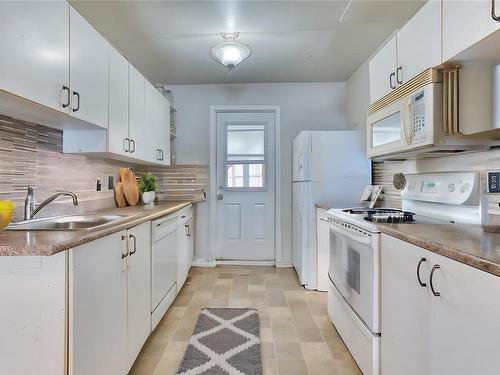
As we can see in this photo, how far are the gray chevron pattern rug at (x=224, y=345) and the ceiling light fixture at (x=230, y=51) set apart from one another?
2060 mm

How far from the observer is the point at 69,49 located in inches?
59.2

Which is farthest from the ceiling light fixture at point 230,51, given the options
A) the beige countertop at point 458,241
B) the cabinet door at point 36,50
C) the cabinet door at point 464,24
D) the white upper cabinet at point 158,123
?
the beige countertop at point 458,241

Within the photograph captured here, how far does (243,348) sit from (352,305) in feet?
2.46

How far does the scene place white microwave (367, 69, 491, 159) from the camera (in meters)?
1.38

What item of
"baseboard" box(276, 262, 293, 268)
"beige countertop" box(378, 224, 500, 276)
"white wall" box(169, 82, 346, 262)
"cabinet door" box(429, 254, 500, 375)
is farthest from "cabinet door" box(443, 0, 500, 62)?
"baseboard" box(276, 262, 293, 268)

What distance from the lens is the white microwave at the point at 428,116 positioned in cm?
138

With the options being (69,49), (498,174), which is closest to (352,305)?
(498,174)

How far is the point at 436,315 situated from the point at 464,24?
1.14m

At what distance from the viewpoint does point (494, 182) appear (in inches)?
50.9

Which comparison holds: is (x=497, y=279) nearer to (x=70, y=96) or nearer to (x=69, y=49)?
(x=70, y=96)

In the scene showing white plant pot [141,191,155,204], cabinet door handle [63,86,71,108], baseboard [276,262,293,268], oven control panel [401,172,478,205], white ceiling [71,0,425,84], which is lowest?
baseboard [276,262,293,268]

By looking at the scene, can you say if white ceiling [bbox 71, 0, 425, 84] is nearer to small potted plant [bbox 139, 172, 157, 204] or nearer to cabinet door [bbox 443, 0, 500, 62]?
cabinet door [bbox 443, 0, 500, 62]

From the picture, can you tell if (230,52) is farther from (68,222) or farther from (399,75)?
(68,222)

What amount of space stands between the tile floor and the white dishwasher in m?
0.16
